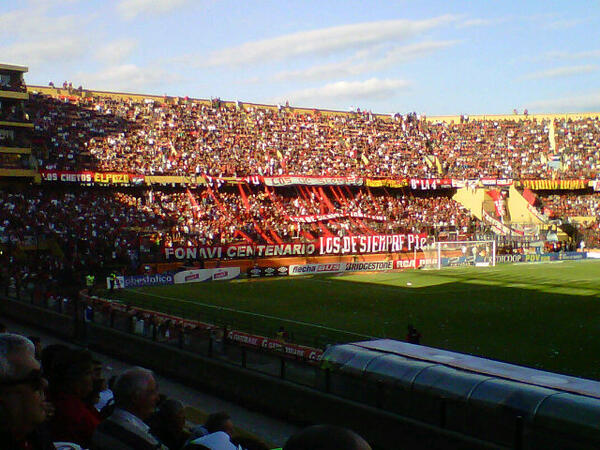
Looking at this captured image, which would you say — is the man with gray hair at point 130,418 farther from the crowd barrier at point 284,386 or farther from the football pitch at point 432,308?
the football pitch at point 432,308

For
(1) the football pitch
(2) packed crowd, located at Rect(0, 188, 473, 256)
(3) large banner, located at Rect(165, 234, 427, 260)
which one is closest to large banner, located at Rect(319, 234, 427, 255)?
(3) large banner, located at Rect(165, 234, 427, 260)

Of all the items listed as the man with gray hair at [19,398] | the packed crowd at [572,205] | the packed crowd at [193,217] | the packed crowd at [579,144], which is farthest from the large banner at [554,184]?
the man with gray hair at [19,398]

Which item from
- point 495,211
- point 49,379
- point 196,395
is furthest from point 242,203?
point 49,379

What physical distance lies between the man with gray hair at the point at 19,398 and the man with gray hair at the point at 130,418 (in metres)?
1.05

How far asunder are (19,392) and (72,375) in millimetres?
1912

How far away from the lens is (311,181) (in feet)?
216

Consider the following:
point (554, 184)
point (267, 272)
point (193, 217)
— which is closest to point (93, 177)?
point (193, 217)

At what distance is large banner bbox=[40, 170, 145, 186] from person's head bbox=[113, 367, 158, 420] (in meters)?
51.5

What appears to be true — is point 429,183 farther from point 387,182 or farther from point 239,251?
point 239,251

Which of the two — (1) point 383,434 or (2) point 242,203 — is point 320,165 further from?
(1) point 383,434

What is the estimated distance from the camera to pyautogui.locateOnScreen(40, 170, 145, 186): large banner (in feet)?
174

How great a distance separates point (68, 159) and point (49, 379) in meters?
53.9

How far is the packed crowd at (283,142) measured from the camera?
59875mm

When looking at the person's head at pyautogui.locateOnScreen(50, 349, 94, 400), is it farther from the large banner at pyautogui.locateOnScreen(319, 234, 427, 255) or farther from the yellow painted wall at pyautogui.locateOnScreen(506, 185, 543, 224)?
the yellow painted wall at pyautogui.locateOnScreen(506, 185, 543, 224)
